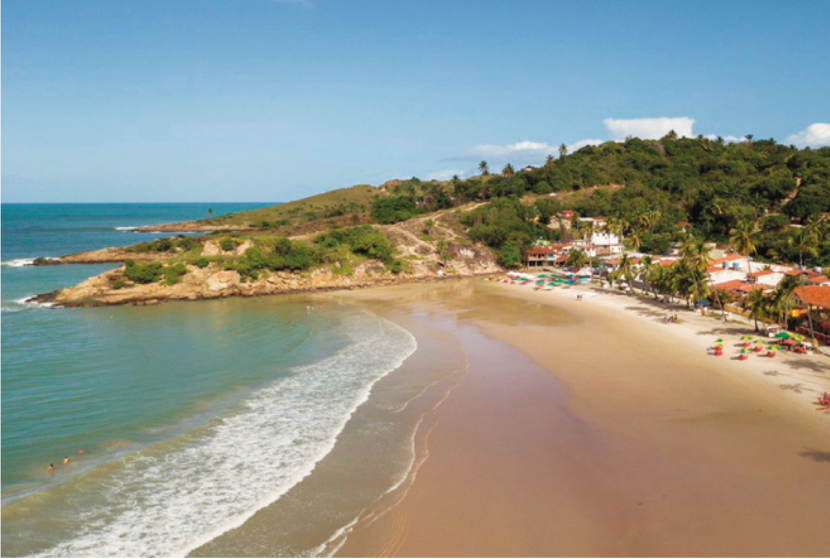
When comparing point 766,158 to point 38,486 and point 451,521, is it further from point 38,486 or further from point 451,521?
point 38,486

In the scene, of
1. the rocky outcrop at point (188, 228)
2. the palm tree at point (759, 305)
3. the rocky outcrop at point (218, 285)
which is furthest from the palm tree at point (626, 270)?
the rocky outcrop at point (188, 228)

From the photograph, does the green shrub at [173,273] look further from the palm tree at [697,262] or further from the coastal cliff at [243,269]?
the palm tree at [697,262]

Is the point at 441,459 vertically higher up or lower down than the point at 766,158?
lower down

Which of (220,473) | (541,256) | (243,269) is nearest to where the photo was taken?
(220,473)

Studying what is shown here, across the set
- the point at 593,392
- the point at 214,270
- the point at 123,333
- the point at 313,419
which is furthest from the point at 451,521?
the point at 214,270

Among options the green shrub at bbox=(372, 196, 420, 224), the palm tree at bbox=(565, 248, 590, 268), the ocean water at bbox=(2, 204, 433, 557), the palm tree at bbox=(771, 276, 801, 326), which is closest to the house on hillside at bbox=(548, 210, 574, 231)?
the palm tree at bbox=(565, 248, 590, 268)

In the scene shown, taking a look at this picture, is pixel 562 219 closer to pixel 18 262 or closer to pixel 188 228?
pixel 18 262

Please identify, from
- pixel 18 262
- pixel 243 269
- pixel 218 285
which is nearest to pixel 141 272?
pixel 218 285
